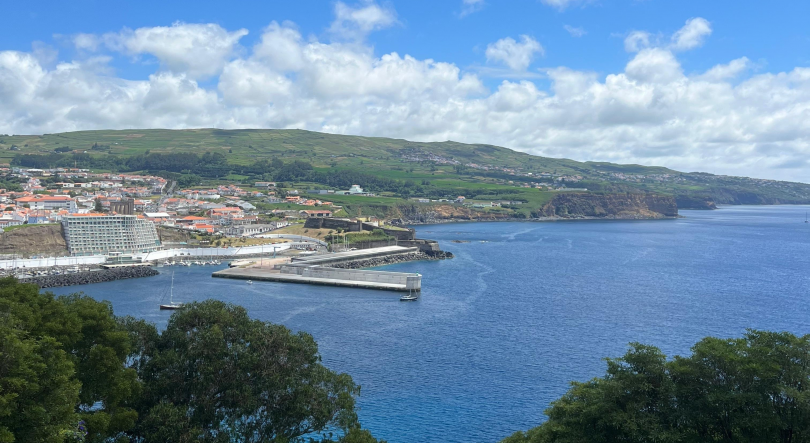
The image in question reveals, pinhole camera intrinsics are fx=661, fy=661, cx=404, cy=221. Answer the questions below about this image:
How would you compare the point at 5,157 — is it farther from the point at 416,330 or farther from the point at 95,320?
the point at 95,320

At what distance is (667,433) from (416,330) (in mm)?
20776

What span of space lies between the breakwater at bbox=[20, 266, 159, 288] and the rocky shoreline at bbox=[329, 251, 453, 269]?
14855mm

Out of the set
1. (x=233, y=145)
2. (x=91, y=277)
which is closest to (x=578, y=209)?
(x=233, y=145)

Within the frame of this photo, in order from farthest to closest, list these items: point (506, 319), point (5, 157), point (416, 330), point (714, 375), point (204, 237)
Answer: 1. point (5, 157)
2. point (204, 237)
3. point (506, 319)
4. point (416, 330)
5. point (714, 375)

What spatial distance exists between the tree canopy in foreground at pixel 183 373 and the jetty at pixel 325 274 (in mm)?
28942

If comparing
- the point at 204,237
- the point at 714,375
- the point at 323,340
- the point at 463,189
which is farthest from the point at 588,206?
the point at 714,375

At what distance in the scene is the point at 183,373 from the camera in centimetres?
1427

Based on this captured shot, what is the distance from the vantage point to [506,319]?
116ft

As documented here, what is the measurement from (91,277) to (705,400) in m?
43.7

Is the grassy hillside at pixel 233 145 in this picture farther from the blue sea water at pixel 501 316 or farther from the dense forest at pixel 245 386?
the dense forest at pixel 245 386

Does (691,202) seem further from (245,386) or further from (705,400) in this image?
(245,386)

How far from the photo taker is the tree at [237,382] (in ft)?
45.5

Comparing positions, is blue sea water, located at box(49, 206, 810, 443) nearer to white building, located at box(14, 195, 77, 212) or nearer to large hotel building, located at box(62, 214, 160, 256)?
large hotel building, located at box(62, 214, 160, 256)

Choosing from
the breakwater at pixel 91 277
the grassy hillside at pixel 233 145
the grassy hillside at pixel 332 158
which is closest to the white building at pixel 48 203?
the breakwater at pixel 91 277
